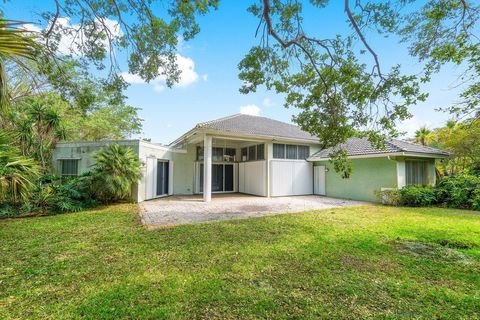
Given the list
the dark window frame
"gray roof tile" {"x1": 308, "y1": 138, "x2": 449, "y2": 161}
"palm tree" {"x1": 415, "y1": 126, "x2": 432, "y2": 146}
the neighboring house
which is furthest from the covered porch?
"palm tree" {"x1": 415, "y1": 126, "x2": 432, "y2": 146}

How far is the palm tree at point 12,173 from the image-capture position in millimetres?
5820

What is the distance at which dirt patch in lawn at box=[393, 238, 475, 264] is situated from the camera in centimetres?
437

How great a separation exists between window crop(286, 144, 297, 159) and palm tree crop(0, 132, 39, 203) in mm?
12571

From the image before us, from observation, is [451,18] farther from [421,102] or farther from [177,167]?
[177,167]

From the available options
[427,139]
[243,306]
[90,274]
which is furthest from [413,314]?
[427,139]

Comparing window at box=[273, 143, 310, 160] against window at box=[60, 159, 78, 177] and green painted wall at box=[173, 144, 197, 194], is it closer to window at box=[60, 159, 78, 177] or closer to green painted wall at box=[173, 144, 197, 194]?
green painted wall at box=[173, 144, 197, 194]

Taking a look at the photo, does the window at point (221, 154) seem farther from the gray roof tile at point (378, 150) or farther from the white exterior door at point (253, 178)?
the gray roof tile at point (378, 150)

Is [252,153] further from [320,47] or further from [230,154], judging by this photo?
[320,47]

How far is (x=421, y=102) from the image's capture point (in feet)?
17.9

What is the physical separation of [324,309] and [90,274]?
3.68 m

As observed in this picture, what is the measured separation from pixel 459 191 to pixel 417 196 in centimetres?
183

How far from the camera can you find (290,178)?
1476 centimetres

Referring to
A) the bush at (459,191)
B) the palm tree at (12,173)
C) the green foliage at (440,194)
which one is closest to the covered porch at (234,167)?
the green foliage at (440,194)

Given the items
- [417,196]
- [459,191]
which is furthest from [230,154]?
[459,191]
